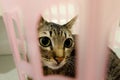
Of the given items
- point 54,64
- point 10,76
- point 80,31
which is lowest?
point 10,76

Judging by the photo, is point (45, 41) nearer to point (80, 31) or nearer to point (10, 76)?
point (80, 31)

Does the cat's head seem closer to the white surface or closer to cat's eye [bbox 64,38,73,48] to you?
cat's eye [bbox 64,38,73,48]

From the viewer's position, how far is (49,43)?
0.56 m

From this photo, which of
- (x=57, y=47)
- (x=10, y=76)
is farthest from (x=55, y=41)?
(x=10, y=76)

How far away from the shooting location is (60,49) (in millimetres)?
561

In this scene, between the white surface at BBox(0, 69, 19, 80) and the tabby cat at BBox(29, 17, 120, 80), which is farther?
the white surface at BBox(0, 69, 19, 80)

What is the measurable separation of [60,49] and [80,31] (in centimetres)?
8

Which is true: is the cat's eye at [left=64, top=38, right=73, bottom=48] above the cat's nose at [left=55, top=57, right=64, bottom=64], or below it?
above

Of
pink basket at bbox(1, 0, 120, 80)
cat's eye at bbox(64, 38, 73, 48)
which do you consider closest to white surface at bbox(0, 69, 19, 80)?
pink basket at bbox(1, 0, 120, 80)

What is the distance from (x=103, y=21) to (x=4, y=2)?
272 millimetres

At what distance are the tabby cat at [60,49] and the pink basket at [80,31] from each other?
17 millimetres

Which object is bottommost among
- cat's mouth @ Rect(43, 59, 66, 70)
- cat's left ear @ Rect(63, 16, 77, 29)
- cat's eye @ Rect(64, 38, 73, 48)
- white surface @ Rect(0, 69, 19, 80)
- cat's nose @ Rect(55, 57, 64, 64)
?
white surface @ Rect(0, 69, 19, 80)

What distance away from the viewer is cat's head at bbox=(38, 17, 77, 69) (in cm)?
54

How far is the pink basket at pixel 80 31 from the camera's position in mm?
499
